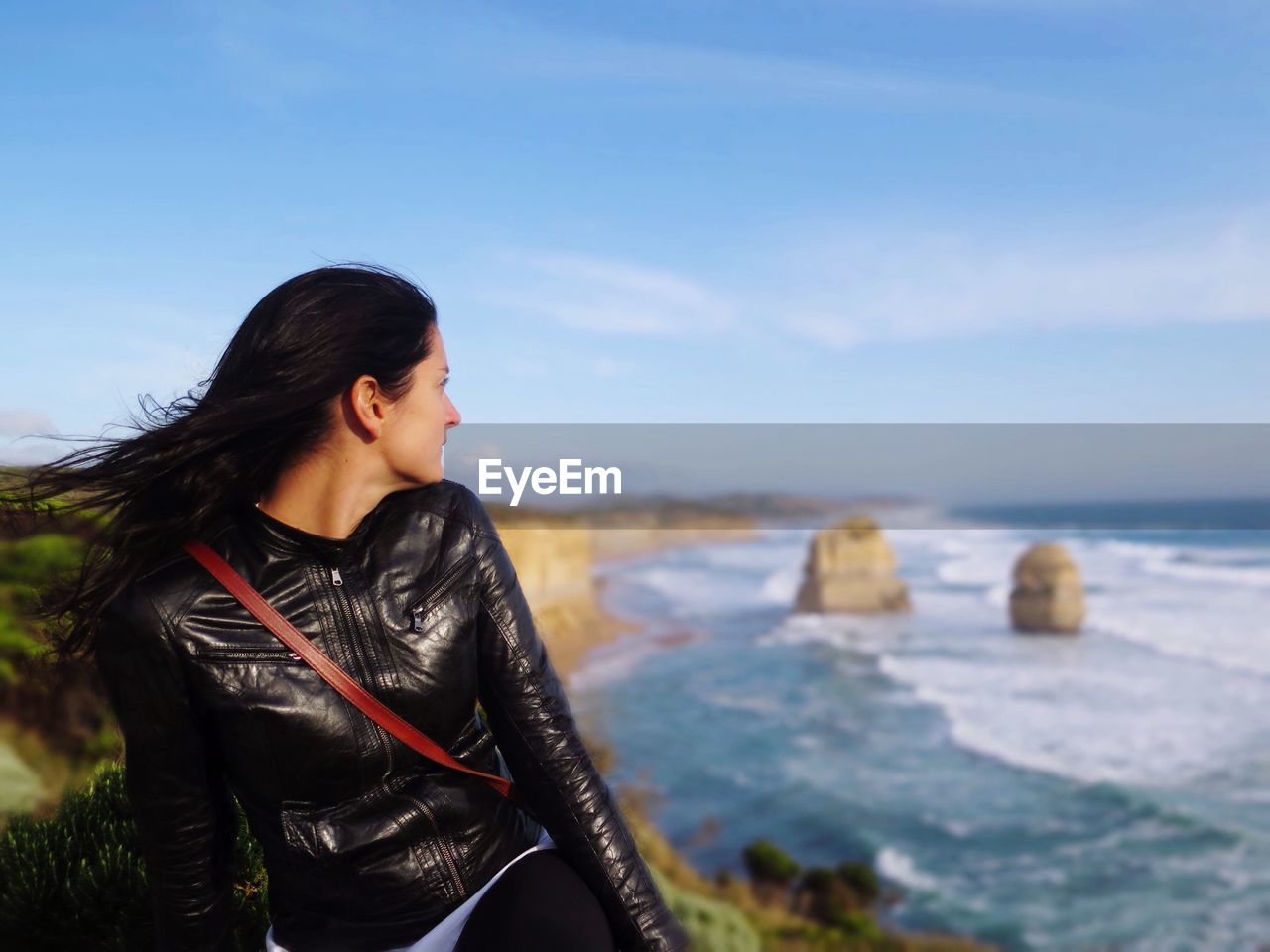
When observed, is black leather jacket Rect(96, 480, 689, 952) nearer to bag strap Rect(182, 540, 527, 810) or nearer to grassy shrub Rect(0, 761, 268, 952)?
bag strap Rect(182, 540, 527, 810)

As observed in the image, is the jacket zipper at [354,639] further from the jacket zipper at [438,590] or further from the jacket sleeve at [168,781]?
the jacket sleeve at [168,781]

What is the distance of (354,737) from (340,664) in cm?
11

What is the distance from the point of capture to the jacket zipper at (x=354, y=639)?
1.57 meters

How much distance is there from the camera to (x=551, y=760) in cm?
166

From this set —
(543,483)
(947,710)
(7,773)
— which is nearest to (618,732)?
(947,710)

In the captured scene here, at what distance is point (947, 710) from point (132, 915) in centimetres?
3415

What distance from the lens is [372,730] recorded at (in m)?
1.57

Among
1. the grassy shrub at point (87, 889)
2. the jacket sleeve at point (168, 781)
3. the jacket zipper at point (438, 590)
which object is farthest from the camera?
the grassy shrub at point (87, 889)

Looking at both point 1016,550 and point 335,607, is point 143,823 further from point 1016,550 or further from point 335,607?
point 1016,550

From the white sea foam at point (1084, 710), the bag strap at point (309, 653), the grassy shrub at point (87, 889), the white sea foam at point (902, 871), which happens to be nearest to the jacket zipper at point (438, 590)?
the bag strap at point (309, 653)

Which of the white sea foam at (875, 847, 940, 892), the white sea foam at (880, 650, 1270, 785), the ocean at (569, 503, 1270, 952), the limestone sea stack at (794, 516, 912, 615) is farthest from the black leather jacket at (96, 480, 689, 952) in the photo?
the limestone sea stack at (794, 516, 912, 615)

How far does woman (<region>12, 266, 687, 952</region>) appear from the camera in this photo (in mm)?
1532

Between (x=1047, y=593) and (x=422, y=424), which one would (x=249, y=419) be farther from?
(x=1047, y=593)

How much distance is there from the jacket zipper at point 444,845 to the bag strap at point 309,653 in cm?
7
